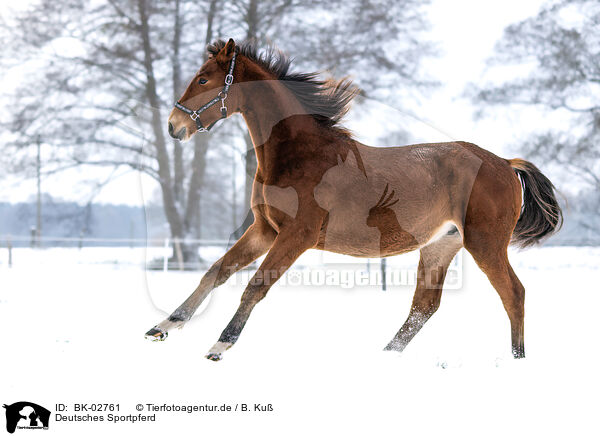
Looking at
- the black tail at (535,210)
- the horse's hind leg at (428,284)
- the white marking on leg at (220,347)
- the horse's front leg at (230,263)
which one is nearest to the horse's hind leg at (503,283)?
the horse's hind leg at (428,284)

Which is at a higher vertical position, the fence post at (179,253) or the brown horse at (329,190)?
the brown horse at (329,190)

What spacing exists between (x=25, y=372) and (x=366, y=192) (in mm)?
2576

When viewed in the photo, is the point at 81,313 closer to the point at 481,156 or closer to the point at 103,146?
the point at 481,156

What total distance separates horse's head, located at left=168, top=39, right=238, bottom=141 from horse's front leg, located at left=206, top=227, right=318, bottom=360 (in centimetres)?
101

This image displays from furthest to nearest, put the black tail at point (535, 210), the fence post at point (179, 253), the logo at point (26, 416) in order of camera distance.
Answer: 1. the fence post at point (179, 253)
2. the black tail at point (535, 210)
3. the logo at point (26, 416)

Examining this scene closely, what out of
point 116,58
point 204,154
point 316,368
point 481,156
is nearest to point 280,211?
point 316,368

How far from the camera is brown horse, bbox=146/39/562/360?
139 inches

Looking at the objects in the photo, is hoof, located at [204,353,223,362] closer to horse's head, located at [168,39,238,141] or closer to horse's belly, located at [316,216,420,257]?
horse's belly, located at [316,216,420,257]

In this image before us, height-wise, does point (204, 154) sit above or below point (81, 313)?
above

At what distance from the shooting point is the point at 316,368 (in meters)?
3.34

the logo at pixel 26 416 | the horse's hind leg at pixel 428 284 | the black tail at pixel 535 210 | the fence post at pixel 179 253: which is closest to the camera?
the logo at pixel 26 416

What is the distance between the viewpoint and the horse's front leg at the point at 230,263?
352cm

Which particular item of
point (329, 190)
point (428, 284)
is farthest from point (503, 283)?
point (329, 190)

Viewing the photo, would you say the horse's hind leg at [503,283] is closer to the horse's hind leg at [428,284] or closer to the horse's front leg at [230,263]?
the horse's hind leg at [428,284]
